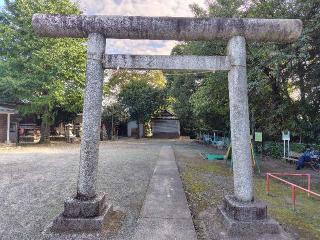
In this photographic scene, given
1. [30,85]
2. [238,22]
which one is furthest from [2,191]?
[30,85]

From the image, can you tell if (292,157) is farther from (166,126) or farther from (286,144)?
(166,126)

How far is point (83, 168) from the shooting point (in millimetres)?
5379

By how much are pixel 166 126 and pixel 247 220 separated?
3791cm

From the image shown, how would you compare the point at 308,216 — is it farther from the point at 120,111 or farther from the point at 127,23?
the point at 120,111

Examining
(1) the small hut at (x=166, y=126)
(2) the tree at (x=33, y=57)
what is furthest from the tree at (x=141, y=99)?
(2) the tree at (x=33, y=57)

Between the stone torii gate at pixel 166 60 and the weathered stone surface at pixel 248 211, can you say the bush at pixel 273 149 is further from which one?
the weathered stone surface at pixel 248 211

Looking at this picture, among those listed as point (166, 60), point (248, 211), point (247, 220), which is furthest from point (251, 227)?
point (166, 60)

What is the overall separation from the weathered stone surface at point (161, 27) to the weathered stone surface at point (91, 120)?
10.5 inches

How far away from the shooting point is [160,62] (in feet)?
18.7

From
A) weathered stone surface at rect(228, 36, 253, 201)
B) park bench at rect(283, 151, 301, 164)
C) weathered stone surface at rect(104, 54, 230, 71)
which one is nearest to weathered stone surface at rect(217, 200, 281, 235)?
weathered stone surface at rect(228, 36, 253, 201)

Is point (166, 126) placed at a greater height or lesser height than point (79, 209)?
greater

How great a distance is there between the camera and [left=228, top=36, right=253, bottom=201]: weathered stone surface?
5.41 m

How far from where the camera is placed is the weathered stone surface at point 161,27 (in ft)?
18.3

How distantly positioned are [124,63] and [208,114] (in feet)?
71.9
